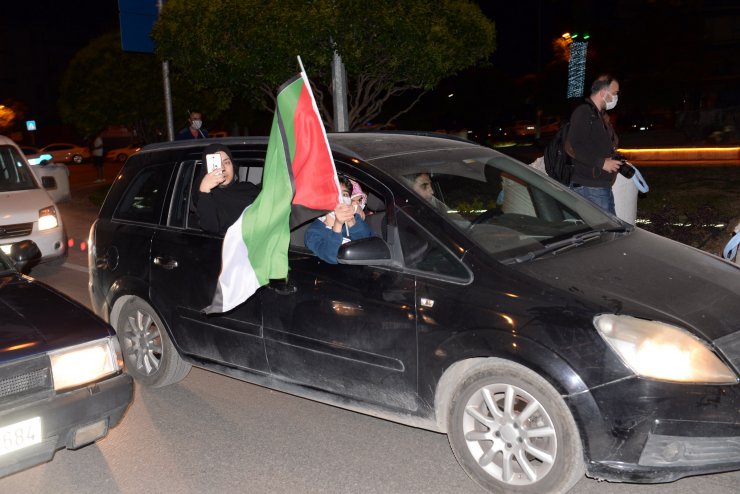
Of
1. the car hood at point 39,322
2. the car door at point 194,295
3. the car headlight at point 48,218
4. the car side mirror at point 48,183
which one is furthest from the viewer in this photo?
the car side mirror at point 48,183

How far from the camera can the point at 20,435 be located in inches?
143

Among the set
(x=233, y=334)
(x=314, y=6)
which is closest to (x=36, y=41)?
(x=314, y=6)

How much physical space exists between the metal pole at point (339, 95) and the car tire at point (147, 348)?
482cm

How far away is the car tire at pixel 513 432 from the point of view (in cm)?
356

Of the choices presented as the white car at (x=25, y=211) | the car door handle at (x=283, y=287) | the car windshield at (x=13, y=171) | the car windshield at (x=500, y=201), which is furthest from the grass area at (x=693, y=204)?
the car windshield at (x=13, y=171)

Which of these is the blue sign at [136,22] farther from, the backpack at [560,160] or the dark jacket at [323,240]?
the dark jacket at [323,240]

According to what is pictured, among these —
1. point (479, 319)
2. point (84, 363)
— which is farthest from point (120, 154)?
point (479, 319)

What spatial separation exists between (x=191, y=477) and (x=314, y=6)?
6990 millimetres

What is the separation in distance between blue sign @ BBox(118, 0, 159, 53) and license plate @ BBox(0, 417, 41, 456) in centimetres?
1359

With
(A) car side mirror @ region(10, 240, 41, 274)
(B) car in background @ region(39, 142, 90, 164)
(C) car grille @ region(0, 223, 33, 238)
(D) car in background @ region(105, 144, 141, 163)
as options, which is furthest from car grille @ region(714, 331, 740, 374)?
(B) car in background @ region(39, 142, 90, 164)

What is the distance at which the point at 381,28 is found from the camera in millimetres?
10055

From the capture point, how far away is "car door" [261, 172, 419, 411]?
4.10 meters

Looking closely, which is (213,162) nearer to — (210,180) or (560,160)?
(210,180)

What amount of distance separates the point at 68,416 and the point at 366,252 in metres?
1.68
